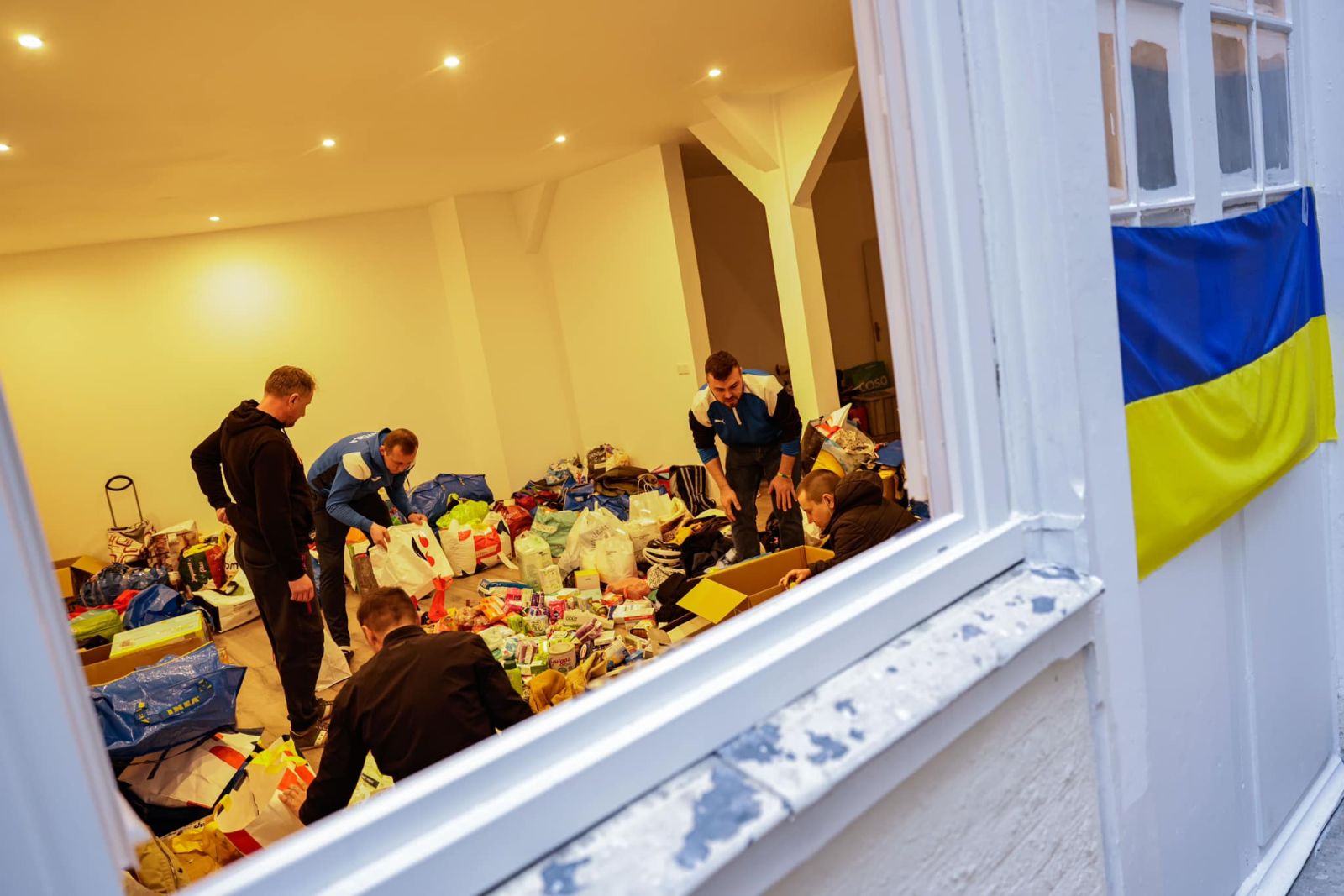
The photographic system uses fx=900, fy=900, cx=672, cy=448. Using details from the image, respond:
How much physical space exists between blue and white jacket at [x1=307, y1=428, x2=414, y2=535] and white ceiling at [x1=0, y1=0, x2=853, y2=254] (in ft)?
5.62

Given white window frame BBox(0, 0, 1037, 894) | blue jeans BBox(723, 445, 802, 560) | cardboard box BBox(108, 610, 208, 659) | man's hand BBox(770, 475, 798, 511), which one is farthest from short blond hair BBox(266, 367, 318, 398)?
white window frame BBox(0, 0, 1037, 894)

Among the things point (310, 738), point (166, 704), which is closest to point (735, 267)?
point (310, 738)

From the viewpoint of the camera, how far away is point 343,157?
5738 millimetres

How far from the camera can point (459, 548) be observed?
665 cm

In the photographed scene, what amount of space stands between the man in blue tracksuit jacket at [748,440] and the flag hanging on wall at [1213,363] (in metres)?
2.58

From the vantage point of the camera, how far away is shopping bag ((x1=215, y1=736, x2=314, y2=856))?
2861 millimetres

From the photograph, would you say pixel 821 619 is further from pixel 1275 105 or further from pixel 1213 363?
pixel 1275 105

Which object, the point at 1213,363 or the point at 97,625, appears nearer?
the point at 1213,363

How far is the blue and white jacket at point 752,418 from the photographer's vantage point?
4746 millimetres

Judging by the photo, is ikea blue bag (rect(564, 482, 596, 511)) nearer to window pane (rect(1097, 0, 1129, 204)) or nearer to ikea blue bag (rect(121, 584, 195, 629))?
ikea blue bag (rect(121, 584, 195, 629))

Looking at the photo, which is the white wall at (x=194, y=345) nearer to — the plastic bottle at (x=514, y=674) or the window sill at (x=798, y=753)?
the plastic bottle at (x=514, y=674)

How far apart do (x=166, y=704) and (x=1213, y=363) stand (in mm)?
3302

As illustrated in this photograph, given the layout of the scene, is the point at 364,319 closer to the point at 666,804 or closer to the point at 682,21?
the point at 682,21

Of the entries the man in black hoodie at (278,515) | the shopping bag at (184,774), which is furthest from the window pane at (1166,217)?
the man in black hoodie at (278,515)
